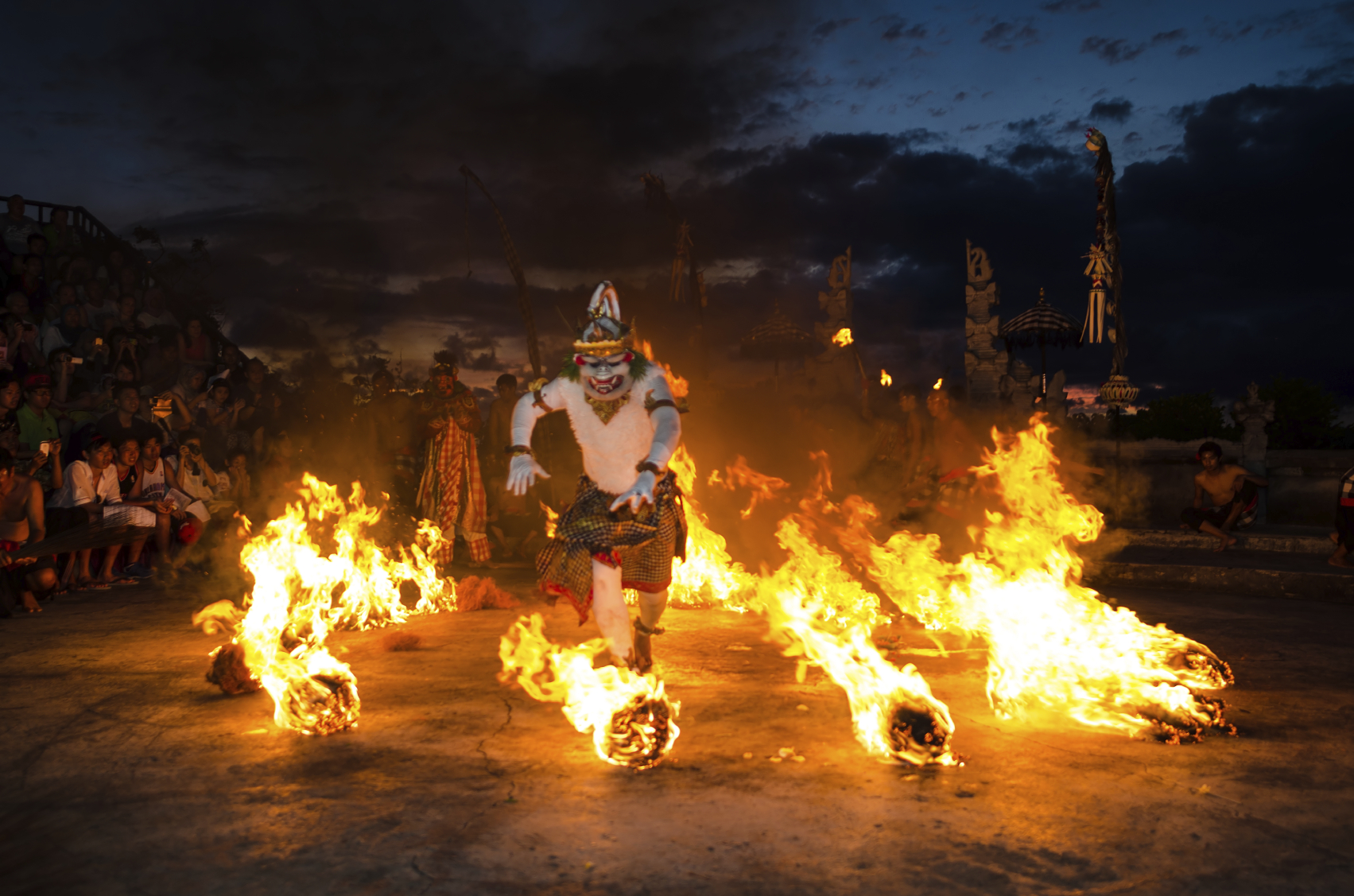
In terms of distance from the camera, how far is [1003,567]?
595 centimetres

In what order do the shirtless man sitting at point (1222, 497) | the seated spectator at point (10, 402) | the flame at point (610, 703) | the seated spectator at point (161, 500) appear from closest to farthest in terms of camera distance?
the flame at point (610, 703) < the seated spectator at point (10, 402) < the seated spectator at point (161, 500) < the shirtless man sitting at point (1222, 497)

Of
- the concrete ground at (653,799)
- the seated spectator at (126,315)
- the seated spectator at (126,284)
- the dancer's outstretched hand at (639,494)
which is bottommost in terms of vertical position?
the concrete ground at (653,799)

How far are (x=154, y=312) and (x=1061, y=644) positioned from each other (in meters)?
13.7

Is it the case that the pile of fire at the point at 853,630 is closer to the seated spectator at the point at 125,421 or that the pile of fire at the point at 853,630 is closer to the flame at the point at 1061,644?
the flame at the point at 1061,644

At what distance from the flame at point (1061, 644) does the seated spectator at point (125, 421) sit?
777 cm

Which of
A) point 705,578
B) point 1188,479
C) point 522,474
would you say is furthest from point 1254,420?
point 522,474

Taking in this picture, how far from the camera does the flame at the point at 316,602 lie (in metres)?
3.91

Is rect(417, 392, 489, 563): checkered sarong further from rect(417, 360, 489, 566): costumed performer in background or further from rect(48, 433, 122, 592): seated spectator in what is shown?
rect(48, 433, 122, 592): seated spectator

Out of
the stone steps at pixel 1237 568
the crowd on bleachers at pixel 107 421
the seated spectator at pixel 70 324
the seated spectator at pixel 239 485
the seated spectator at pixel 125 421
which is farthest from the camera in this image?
the seated spectator at pixel 70 324

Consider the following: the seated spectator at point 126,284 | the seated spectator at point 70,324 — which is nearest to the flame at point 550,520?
the seated spectator at point 70,324

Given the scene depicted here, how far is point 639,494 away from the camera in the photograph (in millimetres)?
4059

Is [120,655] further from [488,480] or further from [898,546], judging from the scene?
[898,546]

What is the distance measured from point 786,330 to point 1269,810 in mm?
23684

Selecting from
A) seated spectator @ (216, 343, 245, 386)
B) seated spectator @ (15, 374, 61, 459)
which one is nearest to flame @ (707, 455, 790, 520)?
seated spectator @ (216, 343, 245, 386)
